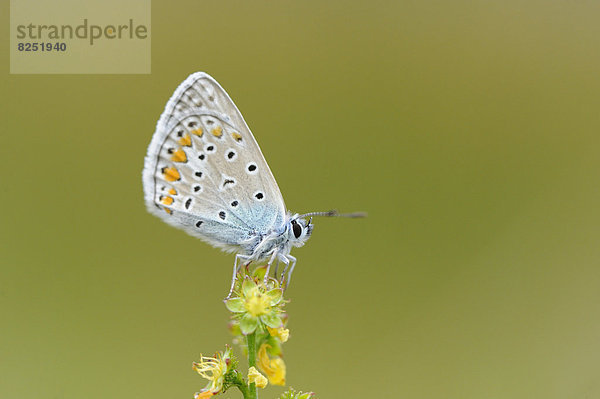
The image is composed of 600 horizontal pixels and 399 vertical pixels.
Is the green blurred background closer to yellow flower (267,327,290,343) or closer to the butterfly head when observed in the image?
the butterfly head

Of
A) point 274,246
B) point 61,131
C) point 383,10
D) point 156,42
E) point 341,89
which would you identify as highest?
point 383,10

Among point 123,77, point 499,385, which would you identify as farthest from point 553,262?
point 123,77

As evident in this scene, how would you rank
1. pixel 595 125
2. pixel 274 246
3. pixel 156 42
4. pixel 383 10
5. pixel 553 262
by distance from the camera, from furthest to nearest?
pixel 383 10
pixel 156 42
pixel 595 125
pixel 553 262
pixel 274 246

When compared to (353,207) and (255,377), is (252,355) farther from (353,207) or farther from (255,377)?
(353,207)

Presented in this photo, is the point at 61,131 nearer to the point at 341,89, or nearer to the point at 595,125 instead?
the point at 341,89

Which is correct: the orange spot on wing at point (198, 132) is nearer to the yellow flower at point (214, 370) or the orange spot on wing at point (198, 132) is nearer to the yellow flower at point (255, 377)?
the yellow flower at point (214, 370)

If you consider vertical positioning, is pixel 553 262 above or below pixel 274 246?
below

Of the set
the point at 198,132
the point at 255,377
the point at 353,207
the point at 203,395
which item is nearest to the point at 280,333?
the point at 255,377
